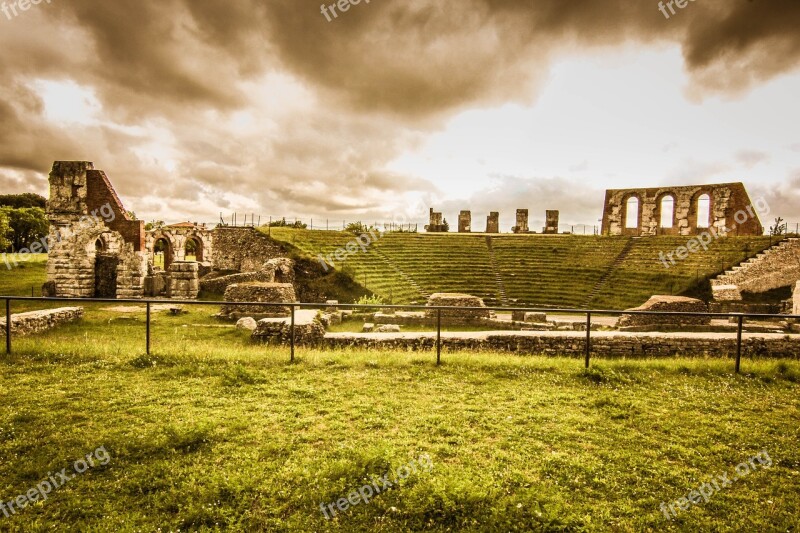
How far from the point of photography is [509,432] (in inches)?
203

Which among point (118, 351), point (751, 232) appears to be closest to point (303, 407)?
point (118, 351)

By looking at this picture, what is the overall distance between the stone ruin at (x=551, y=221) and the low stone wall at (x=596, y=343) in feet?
126

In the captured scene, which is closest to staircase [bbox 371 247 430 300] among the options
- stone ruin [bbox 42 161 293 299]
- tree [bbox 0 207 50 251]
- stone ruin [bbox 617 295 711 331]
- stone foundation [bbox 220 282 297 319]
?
stone foundation [bbox 220 282 297 319]

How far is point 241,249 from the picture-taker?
34.8 meters

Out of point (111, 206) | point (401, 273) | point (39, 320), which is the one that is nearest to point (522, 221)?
point (401, 273)

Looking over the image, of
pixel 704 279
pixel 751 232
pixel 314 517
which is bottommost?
pixel 314 517

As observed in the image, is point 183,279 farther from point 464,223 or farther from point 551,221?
point 551,221

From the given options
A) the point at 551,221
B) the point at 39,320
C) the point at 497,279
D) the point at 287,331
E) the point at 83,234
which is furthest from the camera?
the point at 551,221

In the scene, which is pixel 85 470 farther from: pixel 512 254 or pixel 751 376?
pixel 512 254

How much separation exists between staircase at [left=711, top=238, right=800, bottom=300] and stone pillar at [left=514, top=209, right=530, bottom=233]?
82.7 feet

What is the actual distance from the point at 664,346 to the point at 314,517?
11953mm

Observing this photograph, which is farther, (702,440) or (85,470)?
(702,440)

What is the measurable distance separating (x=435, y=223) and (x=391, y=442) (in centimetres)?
4981

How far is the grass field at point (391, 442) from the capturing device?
3.59m
